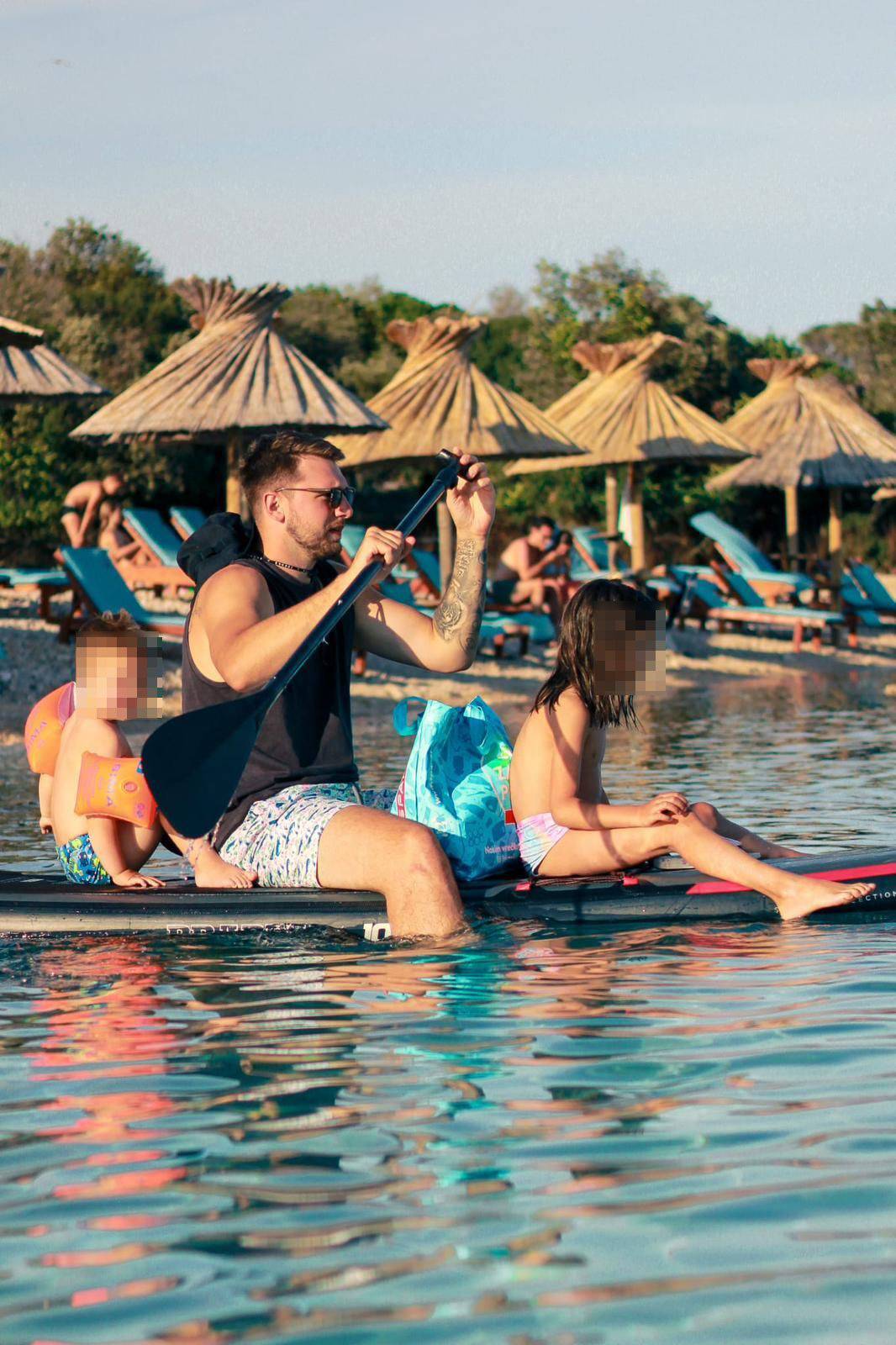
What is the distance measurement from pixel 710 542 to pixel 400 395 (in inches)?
568

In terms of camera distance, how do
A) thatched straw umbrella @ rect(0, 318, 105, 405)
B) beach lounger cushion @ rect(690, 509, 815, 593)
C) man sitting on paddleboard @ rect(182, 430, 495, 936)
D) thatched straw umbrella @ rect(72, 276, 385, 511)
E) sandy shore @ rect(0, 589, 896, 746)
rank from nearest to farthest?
man sitting on paddleboard @ rect(182, 430, 495, 936)
sandy shore @ rect(0, 589, 896, 746)
thatched straw umbrella @ rect(72, 276, 385, 511)
thatched straw umbrella @ rect(0, 318, 105, 405)
beach lounger cushion @ rect(690, 509, 815, 593)

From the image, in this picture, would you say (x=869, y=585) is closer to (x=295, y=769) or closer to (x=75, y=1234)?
(x=295, y=769)

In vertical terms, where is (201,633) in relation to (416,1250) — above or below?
above

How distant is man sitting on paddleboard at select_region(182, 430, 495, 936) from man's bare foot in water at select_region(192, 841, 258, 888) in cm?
3

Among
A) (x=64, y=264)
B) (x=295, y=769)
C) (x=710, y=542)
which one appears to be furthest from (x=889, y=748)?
(x=64, y=264)

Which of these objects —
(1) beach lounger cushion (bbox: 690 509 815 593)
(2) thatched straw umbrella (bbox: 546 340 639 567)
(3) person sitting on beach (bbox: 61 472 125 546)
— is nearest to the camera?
(3) person sitting on beach (bbox: 61 472 125 546)

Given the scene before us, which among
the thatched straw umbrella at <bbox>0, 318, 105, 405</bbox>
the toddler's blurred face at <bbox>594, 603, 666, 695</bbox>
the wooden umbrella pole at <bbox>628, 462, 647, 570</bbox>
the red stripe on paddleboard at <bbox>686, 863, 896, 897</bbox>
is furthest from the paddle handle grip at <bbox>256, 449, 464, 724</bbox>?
the wooden umbrella pole at <bbox>628, 462, 647, 570</bbox>

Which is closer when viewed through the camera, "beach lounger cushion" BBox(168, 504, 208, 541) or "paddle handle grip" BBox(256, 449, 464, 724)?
"paddle handle grip" BBox(256, 449, 464, 724)

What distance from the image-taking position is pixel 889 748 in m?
12.2

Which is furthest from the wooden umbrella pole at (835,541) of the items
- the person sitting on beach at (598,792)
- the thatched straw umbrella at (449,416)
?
the person sitting on beach at (598,792)

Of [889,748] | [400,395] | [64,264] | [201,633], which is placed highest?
[64,264]

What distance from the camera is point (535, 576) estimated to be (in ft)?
67.9

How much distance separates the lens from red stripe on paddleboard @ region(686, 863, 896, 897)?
18.7ft

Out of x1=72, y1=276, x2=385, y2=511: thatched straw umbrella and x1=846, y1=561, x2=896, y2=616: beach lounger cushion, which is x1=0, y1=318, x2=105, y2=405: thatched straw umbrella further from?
x1=846, y1=561, x2=896, y2=616: beach lounger cushion
